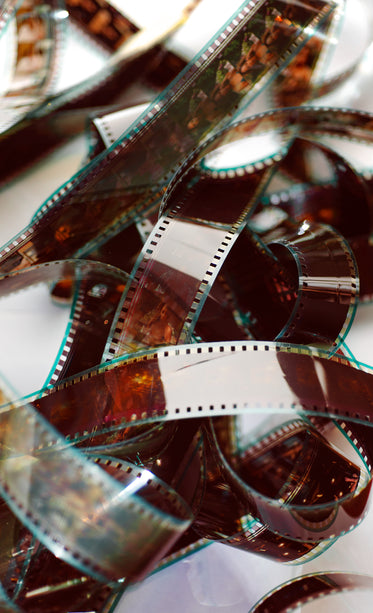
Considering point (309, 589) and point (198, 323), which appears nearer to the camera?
point (309, 589)

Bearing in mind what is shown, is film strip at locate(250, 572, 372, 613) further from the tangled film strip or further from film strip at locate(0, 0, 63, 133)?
film strip at locate(0, 0, 63, 133)

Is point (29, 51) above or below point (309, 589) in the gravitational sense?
above

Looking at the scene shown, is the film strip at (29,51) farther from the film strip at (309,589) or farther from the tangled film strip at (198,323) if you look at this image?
the film strip at (309,589)

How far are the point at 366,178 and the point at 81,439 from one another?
0.88 metres

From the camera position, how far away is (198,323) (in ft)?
3.60

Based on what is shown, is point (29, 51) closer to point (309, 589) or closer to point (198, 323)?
point (198, 323)

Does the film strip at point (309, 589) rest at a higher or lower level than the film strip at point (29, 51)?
lower

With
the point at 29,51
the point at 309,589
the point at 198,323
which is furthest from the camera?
the point at 29,51

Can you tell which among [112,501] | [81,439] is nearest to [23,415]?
[81,439]

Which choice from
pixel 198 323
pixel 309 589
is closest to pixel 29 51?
pixel 198 323

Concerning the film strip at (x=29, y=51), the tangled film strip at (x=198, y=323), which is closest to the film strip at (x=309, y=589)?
the tangled film strip at (x=198, y=323)

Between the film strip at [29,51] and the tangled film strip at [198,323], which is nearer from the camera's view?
the tangled film strip at [198,323]

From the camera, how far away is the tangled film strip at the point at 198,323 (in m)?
0.86

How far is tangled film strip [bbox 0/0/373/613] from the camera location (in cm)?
86
